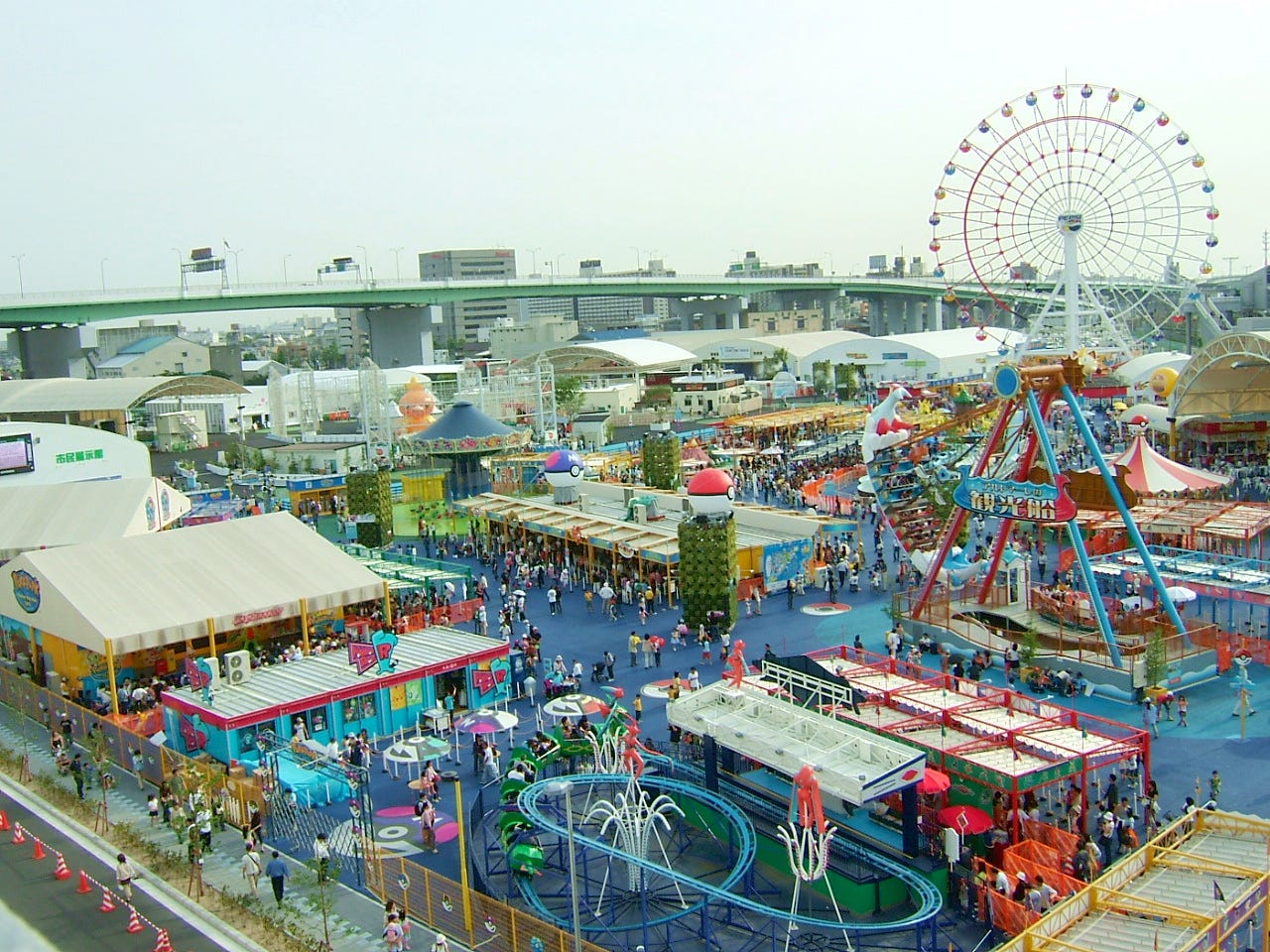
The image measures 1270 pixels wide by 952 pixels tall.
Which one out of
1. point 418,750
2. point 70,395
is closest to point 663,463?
point 418,750

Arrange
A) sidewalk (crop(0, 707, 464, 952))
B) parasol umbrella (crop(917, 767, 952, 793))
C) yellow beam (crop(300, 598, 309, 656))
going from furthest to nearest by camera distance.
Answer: yellow beam (crop(300, 598, 309, 656)), parasol umbrella (crop(917, 767, 952, 793)), sidewalk (crop(0, 707, 464, 952))

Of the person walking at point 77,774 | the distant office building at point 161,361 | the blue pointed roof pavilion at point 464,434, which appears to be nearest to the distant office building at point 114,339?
the distant office building at point 161,361

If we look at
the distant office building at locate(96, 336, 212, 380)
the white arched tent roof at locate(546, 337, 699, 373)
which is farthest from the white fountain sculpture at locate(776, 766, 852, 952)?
the distant office building at locate(96, 336, 212, 380)

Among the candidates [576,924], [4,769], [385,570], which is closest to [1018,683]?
[576,924]

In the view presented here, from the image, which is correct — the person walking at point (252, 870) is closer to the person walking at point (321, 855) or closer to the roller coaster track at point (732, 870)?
the person walking at point (321, 855)

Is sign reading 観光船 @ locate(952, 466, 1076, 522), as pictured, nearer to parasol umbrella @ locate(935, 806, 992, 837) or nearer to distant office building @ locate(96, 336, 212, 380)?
parasol umbrella @ locate(935, 806, 992, 837)
